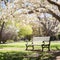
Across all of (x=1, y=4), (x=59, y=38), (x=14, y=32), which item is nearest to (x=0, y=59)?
(x=1, y=4)

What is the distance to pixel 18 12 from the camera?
1806 centimetres

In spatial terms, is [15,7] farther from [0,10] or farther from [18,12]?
[0,10]

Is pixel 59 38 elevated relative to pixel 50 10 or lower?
lower

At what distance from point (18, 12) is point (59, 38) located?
53056 mm

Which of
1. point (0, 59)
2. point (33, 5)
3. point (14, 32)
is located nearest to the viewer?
point (0, 59)

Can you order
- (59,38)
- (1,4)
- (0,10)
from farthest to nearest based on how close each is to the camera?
1. (59,38)
2. (1,4)
3. (0,10)

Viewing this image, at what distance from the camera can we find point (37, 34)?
238 feet

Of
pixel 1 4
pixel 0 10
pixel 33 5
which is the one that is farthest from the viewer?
pixel 1 4

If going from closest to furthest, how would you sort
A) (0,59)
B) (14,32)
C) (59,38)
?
(0,59) < (14,32) < (59,38)

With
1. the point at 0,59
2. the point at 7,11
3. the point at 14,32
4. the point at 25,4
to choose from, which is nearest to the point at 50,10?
the point at 25,4

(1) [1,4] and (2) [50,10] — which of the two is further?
(1) [1,4]

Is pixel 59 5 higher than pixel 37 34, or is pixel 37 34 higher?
pixel 59 5

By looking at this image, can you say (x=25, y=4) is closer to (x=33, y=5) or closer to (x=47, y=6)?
(x=33, y=5)

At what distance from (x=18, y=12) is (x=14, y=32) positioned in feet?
132
